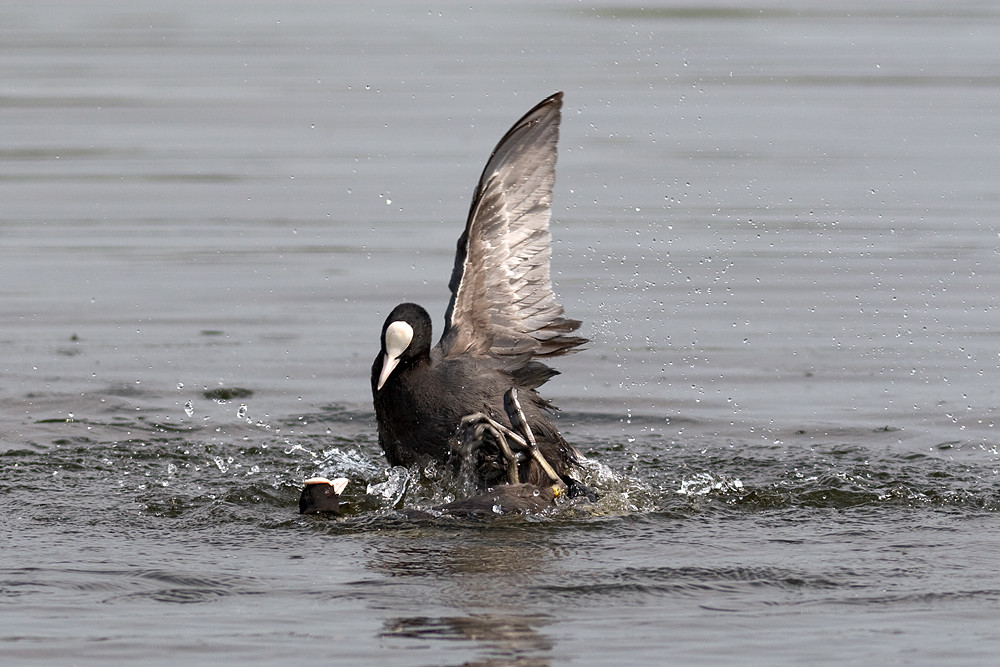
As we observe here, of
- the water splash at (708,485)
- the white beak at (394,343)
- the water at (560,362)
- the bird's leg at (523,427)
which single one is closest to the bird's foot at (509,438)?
the bird's leg at (523,427)

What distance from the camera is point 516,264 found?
23.1 feet

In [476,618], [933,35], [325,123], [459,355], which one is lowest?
[476,618]

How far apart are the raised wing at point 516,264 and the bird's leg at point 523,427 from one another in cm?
51

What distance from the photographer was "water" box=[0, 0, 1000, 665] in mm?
5129

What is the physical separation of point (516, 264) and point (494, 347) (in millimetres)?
358

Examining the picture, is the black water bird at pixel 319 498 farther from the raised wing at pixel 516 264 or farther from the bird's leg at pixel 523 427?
the raised wing at pixel 516 264

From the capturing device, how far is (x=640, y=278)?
413 inches

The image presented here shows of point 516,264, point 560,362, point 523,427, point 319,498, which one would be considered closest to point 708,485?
point 523,427

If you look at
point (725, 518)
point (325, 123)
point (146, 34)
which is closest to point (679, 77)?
point (325, 123)

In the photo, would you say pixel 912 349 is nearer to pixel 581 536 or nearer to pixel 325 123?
pixel 581 536

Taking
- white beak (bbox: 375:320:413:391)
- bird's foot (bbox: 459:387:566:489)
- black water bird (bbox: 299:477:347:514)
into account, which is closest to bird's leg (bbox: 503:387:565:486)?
bird's foot (bbox: 459:387:566:489)

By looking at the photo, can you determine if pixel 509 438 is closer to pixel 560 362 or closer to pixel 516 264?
pixel 516 264

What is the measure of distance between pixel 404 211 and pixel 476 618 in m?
6.83

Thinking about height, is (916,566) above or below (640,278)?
below
